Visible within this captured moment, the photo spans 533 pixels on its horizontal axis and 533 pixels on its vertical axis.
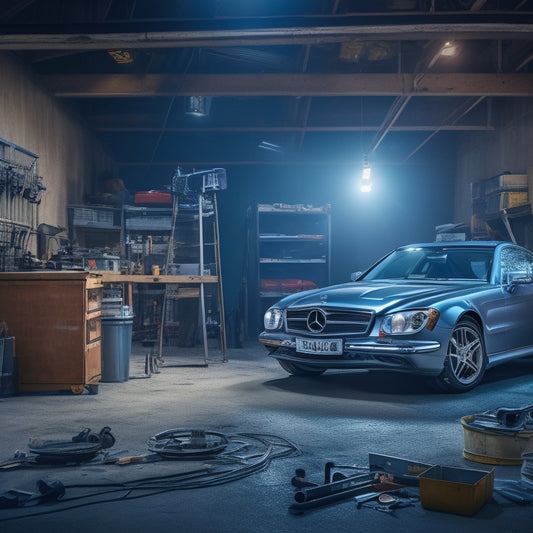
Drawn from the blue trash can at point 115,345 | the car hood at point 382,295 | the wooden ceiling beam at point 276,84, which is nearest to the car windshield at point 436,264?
the car hood at point 382,295

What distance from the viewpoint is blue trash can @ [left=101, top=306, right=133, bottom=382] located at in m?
6.91

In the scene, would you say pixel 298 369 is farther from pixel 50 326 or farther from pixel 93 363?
pixel 50 326

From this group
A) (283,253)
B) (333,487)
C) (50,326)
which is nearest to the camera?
(333,487)

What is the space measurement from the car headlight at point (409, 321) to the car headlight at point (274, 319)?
1.19m

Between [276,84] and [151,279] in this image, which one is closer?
[151,279]

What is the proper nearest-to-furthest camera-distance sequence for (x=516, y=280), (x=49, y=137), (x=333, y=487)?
(x=333, y=487) → (x=516, y=280) → (x=49, y=137)

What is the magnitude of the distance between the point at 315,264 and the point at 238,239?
2346mm

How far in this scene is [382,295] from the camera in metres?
6.21

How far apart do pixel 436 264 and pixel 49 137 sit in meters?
6.15

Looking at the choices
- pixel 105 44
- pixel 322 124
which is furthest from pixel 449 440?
pixel 322 124

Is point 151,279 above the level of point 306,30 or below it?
below

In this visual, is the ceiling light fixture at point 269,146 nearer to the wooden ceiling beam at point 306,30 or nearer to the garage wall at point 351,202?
the garage wall at point 351,202

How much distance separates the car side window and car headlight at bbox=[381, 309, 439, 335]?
146 cm

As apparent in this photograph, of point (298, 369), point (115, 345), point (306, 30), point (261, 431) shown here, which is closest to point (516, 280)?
point (298, 369)
